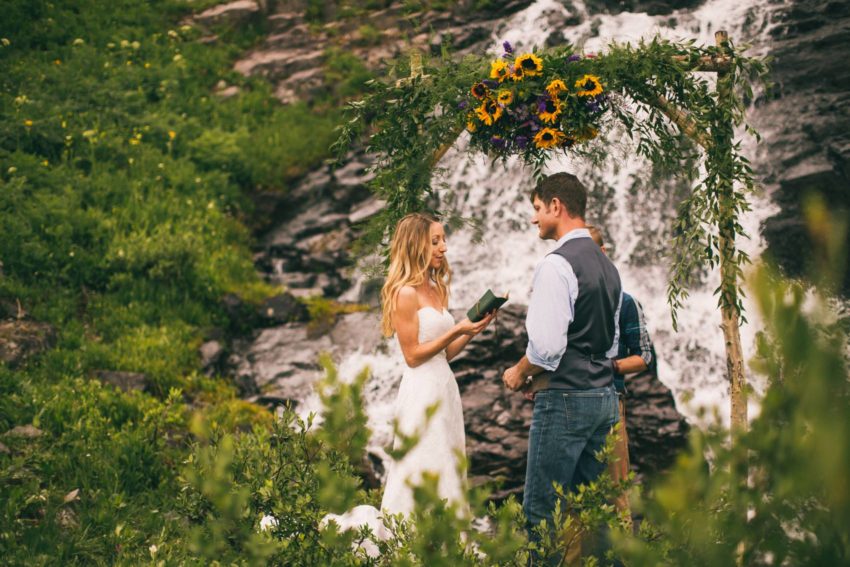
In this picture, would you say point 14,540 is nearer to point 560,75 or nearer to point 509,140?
point 509,140

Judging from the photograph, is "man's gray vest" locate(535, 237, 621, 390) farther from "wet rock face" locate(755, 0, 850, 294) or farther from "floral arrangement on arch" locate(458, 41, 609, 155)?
"wet rock face" locate(755, 0, 850, 294)

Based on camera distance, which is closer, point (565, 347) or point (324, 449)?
point (324, 449)

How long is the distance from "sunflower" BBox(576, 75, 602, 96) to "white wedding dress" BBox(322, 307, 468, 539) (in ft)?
5.89

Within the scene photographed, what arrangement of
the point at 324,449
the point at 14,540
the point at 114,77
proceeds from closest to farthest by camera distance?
1. the point at 324,449
2. the point at 14,540
3. the point at 114,77

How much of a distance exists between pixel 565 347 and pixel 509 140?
6.46 feet

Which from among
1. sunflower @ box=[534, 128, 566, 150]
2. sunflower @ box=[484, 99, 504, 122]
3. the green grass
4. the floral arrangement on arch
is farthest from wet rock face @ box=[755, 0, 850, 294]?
the green grass

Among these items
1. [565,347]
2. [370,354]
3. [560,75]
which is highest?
[560,75]

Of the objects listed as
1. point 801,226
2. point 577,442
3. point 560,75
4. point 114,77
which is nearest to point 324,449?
point 577,442

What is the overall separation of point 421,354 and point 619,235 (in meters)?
6.57

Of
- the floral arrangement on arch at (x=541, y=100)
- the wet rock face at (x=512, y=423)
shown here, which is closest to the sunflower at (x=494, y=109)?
the floral arrangement on arch at (x=541, y=100)

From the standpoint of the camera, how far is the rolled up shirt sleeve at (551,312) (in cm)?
387

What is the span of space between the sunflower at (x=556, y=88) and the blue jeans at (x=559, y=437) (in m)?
2.09

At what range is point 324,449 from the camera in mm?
3068

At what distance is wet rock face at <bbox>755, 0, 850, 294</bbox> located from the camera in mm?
9211
